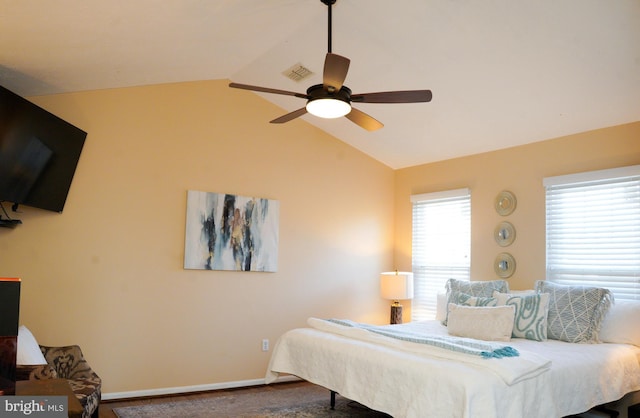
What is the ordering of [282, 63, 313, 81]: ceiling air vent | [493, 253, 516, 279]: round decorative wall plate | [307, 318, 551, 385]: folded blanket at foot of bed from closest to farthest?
[307, 318, 551, 385]: folded blanket at foot of bed, [282, 63, 313, 81]: ceiling air vent, [493, 253, 516, 279]: round decorative wall plate

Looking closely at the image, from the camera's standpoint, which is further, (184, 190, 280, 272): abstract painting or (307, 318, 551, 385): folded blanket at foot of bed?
(184, 190, 280, 272): abstract painting

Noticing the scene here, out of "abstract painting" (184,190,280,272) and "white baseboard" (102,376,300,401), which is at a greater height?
"abstract painting" (184,190,280,272)

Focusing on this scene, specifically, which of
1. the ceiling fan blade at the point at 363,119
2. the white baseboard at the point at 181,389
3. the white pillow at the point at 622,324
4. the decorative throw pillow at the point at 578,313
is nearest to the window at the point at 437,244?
the decorative throw pillow at the point at 578,313

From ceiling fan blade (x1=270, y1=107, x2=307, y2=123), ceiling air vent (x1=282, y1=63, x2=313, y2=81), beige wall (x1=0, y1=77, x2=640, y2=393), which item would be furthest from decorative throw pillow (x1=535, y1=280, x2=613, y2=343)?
ceiling air vent (x1=282, y1=63, x2=313, y2=81)

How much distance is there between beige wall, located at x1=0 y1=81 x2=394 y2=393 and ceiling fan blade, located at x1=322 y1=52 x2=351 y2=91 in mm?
2319

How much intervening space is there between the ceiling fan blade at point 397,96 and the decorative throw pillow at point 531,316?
2.00 m

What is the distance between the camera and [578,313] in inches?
155

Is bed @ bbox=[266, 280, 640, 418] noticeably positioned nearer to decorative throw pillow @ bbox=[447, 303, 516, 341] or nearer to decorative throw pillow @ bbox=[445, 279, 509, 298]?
decorative throw pillow @ bbox=[447, 303, 516, 341]

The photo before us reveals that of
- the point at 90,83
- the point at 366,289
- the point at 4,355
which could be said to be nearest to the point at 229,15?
the point at 90,83

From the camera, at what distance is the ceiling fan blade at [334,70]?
2695 millimetres

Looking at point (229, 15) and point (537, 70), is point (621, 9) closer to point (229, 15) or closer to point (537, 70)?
point (537, 70)

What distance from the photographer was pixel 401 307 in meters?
5.73

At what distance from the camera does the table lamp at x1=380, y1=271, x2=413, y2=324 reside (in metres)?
5.56

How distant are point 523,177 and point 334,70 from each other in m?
2.88
